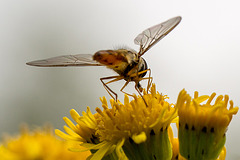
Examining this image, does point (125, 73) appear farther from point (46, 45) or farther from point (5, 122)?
point (46, 45)

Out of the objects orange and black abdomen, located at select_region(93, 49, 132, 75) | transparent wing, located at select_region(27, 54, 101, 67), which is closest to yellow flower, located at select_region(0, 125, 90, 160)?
orange and black abdomen, located at select_region(93, 49, 132, 75)

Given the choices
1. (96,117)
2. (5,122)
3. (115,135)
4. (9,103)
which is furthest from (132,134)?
(9,103)

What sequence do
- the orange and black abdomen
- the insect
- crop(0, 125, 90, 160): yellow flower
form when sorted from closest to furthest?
crop(0, 125, 90, 160): yellow flower
the orange and black abdomen
the insect

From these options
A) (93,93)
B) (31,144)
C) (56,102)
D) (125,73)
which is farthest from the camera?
(93,93)

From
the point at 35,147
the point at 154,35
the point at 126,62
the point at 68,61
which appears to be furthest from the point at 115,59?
the point at 35,147

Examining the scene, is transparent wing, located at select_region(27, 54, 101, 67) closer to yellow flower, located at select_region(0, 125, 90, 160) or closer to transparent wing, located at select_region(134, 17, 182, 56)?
transparent wing, located at select_region(134, 17, 182, 56)

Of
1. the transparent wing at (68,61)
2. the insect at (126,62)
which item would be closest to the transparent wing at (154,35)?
the insect at (126,62)

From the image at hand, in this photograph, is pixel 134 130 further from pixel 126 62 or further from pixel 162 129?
pixel 126 62
